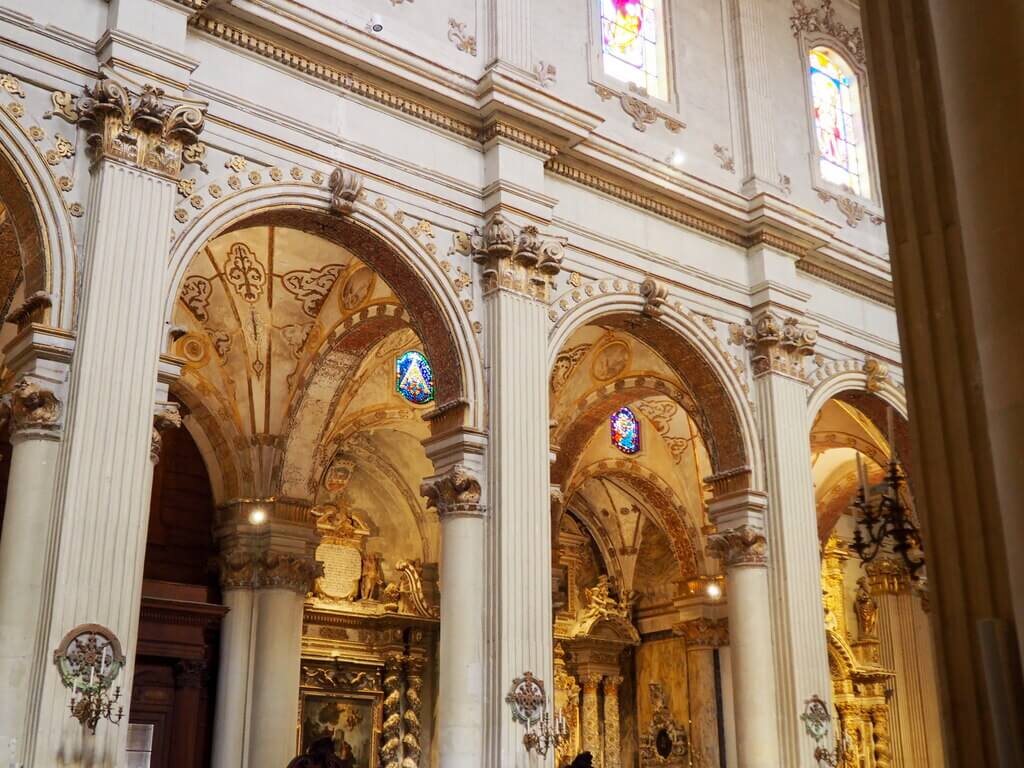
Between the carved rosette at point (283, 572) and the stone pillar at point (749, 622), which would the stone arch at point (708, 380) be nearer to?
the stone pillar at point (749, 622)

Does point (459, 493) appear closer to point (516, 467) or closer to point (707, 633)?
point (516, 467)

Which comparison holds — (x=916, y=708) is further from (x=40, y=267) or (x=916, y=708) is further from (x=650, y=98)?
(x=40, y=267)

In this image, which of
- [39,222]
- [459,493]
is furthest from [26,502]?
[459,493]

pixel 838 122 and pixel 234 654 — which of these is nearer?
pixel 234 654

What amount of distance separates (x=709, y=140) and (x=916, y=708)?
12.7 metres

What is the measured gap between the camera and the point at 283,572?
51.2 ft

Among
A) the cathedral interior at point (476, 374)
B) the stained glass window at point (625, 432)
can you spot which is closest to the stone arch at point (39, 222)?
the cathedral interior at point (476, 374)

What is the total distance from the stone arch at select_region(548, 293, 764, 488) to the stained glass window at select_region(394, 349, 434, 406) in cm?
397

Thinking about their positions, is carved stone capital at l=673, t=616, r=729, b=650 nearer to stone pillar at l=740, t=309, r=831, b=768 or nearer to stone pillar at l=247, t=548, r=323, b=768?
stone pillar at l=740, t=309, r=831, b=768

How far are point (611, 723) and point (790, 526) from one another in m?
7.55

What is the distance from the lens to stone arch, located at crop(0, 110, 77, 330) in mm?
10000

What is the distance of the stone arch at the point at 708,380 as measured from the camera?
1474cm

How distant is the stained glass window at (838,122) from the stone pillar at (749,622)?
5477 mm

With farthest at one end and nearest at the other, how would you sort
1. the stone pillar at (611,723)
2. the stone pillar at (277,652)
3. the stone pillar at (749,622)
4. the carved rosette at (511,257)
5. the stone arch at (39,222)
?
the stone pillar at (611,723) < the stone pillar at (277,652) < the stone pillar at (749,622) < the carved rosette at (511,257) < the stone arch at (39,222)
